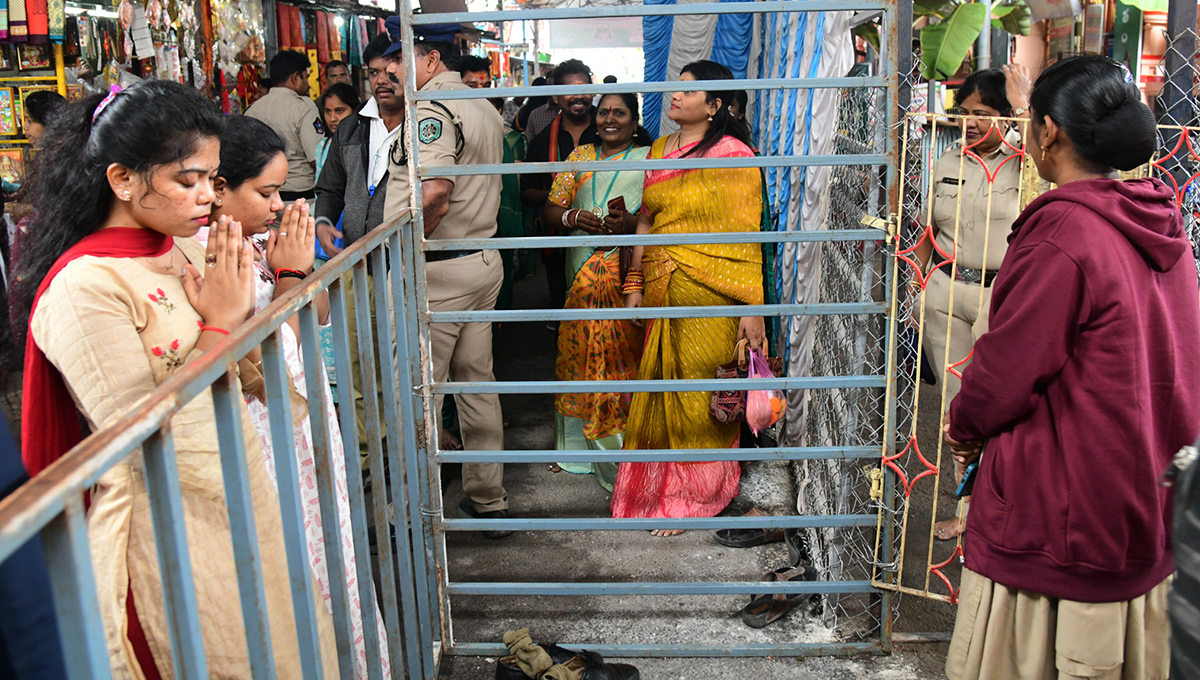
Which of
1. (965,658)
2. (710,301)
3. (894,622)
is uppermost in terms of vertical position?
(710,301)

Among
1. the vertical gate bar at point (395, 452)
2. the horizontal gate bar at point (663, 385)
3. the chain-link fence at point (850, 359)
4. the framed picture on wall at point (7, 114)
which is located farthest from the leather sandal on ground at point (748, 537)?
the framed picture on wall at point (7, 114)

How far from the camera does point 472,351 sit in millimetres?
3635

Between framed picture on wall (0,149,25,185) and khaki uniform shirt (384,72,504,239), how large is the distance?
2.98 meters

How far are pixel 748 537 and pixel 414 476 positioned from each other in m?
1.50

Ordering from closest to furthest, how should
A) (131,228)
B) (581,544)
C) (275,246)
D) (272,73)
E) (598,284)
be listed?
(131,228), (275,246), (581,544), (598,284), (272,73)

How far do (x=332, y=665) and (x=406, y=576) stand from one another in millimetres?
497

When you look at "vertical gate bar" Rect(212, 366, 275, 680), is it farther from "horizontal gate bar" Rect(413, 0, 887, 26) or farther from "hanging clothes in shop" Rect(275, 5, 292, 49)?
"hanging clothes in shop" Rect(275, 5, 292, 49)

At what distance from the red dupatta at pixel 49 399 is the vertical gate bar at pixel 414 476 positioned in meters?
0.84

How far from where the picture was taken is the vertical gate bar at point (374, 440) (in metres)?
2.05

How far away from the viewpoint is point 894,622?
3020 mm

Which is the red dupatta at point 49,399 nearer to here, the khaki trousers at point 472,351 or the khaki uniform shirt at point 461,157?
the khaki uniform shirt at point 461,157

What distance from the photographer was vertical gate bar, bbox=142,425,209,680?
1.07m

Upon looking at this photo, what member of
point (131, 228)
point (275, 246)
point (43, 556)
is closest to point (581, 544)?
point (275, 246)

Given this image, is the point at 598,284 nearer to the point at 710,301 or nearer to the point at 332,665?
the point at 710,301
